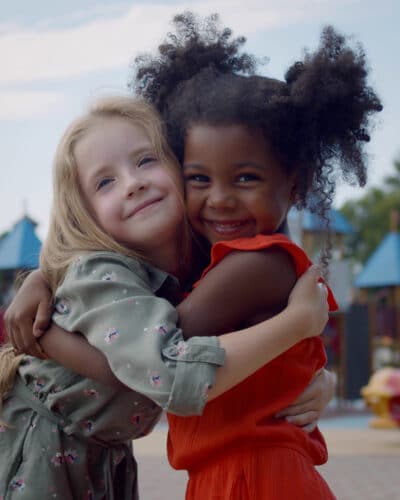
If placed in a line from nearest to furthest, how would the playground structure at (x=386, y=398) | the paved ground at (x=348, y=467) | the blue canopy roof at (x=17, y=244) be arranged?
the paved ground at (x=348, y=467) → the playground structure at (x=386, y=398) → the blue canopy roof at (x=17, y=244)

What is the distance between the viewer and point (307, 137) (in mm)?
2166

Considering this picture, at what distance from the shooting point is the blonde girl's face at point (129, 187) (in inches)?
87.4

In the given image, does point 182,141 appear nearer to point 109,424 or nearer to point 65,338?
point 65,338

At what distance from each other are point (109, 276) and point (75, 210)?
12.3 inches

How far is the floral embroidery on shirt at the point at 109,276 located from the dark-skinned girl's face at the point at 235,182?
289mm

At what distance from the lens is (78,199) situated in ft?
7.55

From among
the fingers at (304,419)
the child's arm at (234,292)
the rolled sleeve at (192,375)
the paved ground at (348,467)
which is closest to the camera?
the rolled sleeve at (192,375)

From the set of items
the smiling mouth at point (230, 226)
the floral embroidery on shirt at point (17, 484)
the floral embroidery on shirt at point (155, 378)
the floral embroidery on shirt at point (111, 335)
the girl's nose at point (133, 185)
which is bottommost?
the floral embroidery on shirt at point (17, 484)

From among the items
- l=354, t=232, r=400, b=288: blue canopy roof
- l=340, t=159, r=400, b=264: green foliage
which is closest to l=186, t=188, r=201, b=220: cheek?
l=354, t=232, r=400, b=288: blue canopy roof

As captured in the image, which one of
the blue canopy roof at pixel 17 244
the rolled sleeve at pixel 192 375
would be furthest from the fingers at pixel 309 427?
the blue canopy roof at pixel 17 244

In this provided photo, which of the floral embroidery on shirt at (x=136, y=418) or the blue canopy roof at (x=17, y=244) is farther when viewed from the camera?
the blue canopy roof at (x=17, y=244)

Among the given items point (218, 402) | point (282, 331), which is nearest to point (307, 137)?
point (282, 331)

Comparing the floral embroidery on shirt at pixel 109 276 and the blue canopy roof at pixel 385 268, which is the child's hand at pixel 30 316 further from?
the blue canopy roof at pixel 385 268

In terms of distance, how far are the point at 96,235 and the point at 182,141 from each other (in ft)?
1.04
